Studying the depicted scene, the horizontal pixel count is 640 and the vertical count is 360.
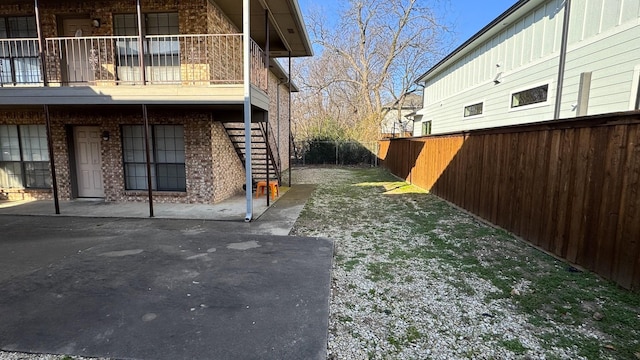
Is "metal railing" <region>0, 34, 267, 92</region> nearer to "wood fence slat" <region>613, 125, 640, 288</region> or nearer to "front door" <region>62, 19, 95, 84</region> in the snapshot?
"front door" <region>62, 19, 95, 84</region>

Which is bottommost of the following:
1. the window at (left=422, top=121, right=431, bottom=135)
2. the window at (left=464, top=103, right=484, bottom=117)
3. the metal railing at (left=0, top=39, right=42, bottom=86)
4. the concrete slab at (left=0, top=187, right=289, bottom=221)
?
the concrete slab at (left=0, top=187, right=289, bottom=221)

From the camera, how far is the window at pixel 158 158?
861cm

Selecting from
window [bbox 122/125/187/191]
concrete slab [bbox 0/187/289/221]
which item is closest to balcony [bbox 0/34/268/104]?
window [bbox 122/125/187/191]

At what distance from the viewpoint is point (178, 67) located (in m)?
8.23

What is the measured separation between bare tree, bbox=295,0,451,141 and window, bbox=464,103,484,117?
33.7ft

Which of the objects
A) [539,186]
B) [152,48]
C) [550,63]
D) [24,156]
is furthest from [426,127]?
[24,156]

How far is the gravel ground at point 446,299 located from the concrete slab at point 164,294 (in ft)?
1.10

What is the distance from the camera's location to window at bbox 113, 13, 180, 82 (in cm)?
803

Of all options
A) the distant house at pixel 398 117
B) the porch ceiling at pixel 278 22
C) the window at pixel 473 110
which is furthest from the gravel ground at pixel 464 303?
the distant house at pixel 398 117

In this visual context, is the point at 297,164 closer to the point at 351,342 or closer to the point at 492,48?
the point at 492,48

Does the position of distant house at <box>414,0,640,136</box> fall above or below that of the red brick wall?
above

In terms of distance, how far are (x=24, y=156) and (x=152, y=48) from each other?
4.79 m

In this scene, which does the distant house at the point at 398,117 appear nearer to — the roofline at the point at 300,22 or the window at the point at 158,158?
the roofline at the point at 300,22

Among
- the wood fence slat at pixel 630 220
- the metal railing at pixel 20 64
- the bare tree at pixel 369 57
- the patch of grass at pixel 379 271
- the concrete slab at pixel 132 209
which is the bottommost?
the patch of grass at pixel 379 271
